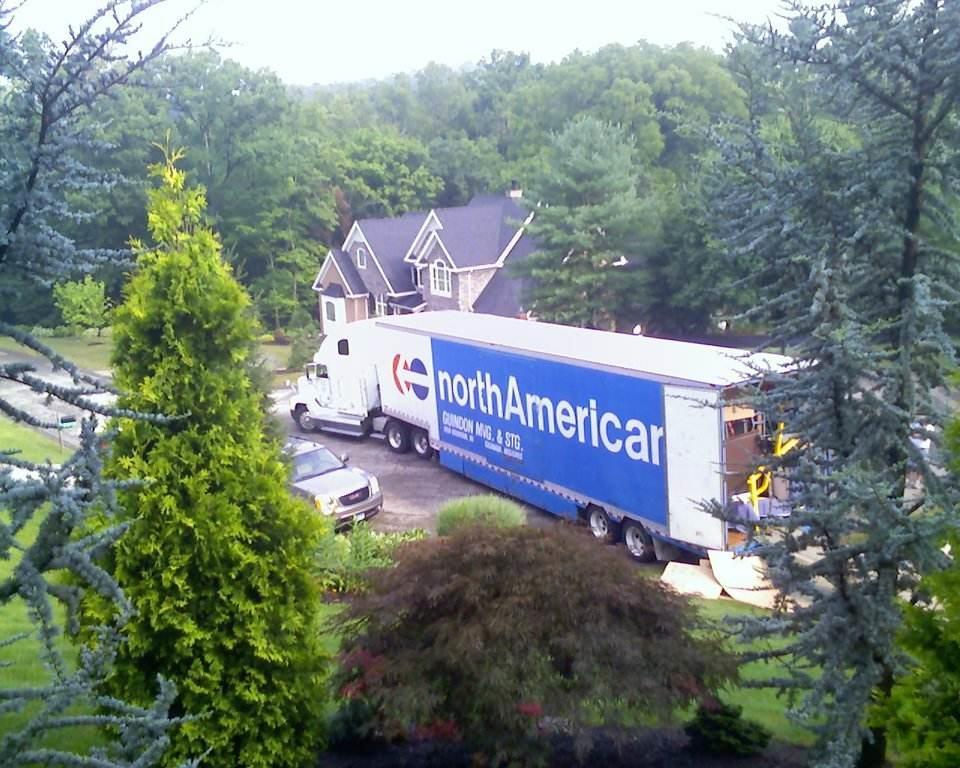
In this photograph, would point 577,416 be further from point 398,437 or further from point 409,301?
point 409,301

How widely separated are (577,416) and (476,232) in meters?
25.3

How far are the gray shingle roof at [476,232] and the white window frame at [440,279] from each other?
93cm

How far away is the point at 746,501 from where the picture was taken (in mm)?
14711

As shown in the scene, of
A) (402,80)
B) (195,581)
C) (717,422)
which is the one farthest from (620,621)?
(402,80)

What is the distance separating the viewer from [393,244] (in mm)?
44594

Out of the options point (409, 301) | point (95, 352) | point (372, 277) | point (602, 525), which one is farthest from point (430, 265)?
point (602, 525)

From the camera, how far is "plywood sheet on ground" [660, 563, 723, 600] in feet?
46.5

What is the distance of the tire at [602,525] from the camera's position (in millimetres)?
16578

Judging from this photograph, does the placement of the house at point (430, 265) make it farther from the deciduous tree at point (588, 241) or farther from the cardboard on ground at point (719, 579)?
the cardboard on ground at point (719, 579)

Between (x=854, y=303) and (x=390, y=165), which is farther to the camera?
(x=390, y=165)

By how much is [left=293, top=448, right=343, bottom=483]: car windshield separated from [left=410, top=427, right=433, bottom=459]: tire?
4.37 metres

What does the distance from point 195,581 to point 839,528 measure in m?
4.65

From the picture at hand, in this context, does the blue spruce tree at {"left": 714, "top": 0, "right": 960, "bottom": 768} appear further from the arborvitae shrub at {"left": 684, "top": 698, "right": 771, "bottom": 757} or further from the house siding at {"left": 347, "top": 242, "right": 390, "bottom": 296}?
the house siding at {"left": 347, "top": 242, "right": 390, "bottom": 296}

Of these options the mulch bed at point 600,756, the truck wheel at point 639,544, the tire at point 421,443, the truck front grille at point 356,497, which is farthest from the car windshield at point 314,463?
the mulch bed at point 600,756
